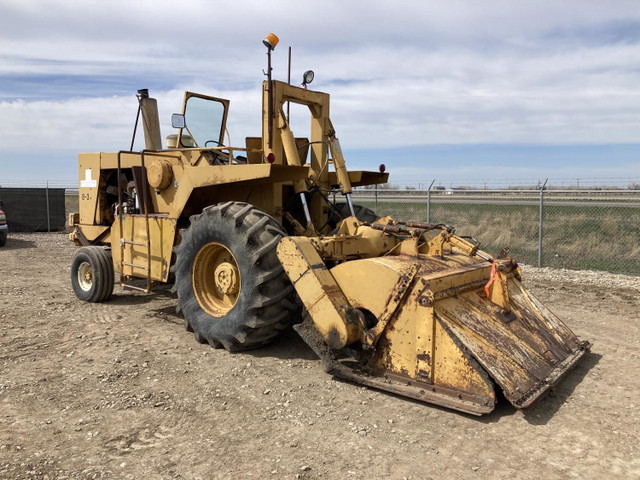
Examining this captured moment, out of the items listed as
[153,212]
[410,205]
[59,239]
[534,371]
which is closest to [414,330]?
[534,371]

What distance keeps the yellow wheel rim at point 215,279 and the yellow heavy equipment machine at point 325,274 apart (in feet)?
0.04

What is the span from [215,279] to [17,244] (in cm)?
1173

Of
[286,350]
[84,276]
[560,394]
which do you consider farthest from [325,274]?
[84,276]

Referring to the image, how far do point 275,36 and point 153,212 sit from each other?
114 inches

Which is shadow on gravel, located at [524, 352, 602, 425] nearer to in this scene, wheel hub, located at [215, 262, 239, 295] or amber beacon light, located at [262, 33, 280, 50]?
wheel hub, located at [215, 262, 239, 295]

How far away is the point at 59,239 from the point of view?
51.9ft

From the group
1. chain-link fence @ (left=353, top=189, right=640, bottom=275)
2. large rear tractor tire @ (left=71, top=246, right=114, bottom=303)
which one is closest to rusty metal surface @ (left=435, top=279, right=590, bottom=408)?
chain-link fence @ (left=353, top=189, right=640, bottom=275)

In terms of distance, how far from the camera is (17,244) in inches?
569

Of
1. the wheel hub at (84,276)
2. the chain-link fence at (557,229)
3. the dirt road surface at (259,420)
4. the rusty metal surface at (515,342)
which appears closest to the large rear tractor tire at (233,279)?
the dirt road surface at (259,420)

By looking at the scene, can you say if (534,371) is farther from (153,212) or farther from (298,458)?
(153,212)

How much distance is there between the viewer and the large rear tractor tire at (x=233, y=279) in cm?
466

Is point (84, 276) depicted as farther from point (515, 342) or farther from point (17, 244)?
point (17, 244)

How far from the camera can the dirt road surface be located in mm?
3061

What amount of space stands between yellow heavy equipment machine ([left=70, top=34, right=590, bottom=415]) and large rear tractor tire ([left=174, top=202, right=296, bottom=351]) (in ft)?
0.04
